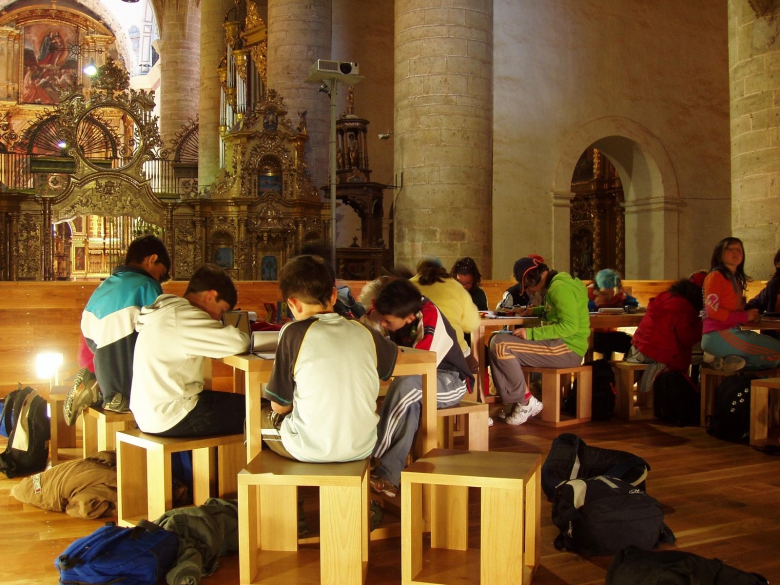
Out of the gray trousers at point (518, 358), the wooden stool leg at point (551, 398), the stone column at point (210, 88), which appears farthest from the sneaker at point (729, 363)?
the stone column at point (210, 88)

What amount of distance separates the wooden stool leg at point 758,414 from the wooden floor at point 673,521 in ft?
0.54

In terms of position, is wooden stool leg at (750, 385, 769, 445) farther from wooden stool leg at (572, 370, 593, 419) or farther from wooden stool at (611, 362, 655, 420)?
wooden stool leg at (572, 370, 593, 419)

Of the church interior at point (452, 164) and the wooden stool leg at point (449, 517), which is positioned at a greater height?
the church interior at point (452, 164)

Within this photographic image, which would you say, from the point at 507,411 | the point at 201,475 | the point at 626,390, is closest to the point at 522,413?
the point at 507,411

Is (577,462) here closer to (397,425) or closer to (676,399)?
(397,425)

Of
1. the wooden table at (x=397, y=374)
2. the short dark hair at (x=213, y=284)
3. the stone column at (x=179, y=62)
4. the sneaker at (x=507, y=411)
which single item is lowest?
the sneaker at (x=507, y=411)

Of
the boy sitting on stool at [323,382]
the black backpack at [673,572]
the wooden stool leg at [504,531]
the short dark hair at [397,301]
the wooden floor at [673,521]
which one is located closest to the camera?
the black backpack at [673,572]

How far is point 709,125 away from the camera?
15.1 m

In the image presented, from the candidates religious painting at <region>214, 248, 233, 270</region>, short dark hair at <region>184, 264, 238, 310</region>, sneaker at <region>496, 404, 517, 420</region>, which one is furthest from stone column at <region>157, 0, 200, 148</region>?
short dark hair at <region>184, 264, 238, 310</region>

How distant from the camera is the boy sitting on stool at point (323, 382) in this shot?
117 inches

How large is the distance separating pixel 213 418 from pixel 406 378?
845 millimetres

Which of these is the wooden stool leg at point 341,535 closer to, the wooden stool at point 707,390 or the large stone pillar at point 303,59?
the wooden stool at point 707,390

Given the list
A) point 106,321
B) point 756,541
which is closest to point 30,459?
point 106,321

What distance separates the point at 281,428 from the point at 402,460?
63 centimetres
